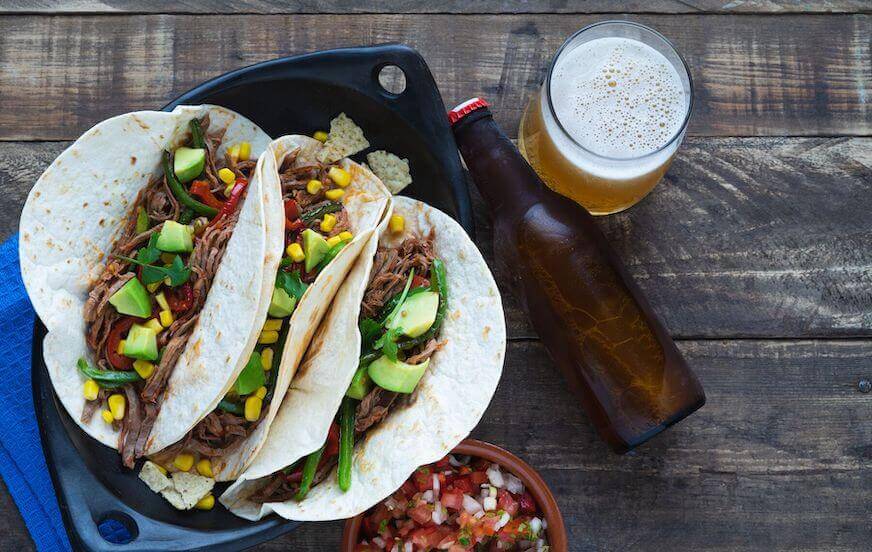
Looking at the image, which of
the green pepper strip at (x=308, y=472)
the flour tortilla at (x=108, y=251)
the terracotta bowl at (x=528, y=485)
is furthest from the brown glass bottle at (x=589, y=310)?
the green pepper strip at (x=308, y=472)

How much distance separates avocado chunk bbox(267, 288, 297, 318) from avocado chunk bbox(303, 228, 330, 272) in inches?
4.4

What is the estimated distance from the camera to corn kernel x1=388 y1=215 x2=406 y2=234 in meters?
2.48

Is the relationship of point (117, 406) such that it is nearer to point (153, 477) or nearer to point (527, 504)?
point (153, 477)

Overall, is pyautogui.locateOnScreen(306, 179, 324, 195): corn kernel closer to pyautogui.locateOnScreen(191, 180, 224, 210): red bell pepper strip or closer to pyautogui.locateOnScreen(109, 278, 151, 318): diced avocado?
pyautogui.locateOnScreen(191, 180, 224, 210): red bell pepper strip

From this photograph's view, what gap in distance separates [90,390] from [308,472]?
2.18ft

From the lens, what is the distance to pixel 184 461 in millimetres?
2354

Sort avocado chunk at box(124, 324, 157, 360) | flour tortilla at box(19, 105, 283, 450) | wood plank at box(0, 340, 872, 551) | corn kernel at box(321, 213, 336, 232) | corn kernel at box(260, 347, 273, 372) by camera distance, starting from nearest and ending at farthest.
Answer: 1. flour tortilla at box(19, 105, 283, 450)
2. avocado chunk at box(124, 324, 157, 360)
3. corn kernel at box(260, 347, 273, 372)
4. corn kernel at box(321, 213, 336, 232)
5. wood plank at box(0, 340, 872, 551)

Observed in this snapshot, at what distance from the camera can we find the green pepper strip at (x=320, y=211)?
2420 millimetres

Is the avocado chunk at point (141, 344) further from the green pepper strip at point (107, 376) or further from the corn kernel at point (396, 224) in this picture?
the corn kernel at point (396, 224)

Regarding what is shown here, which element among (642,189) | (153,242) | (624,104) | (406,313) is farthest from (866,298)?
(153,242)

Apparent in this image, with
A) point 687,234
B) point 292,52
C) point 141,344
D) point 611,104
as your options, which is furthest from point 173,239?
point 687,234

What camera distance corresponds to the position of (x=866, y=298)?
2.89 m

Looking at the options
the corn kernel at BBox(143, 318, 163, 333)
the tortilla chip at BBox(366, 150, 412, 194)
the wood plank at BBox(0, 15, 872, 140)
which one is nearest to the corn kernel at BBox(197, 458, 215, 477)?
the corn kernel at BBox(143, 318, 163, 333)

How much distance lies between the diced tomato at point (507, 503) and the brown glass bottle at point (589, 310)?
0.40 meters
